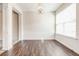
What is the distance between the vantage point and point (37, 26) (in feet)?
37.3

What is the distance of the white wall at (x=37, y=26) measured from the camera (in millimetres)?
11297

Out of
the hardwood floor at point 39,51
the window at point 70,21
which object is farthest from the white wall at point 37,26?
the hardwood floor at point 39,51

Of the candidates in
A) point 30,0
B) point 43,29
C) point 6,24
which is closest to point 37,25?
point 43,29

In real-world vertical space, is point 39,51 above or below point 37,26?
below

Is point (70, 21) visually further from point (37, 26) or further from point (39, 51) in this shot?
point (37, 26)

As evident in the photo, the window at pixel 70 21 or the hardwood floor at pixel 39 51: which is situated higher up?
the window at pixel 70 21

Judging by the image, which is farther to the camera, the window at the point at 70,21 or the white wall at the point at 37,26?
the white wall at the point at 37,26

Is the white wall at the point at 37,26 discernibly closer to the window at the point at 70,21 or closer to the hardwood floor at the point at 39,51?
the window at the point at 70,21

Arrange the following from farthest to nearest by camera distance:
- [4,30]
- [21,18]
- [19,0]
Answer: [21,18] < [4,30] < [19,0]

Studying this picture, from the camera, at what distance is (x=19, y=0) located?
1.54 metres

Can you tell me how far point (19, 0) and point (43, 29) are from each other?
987cm

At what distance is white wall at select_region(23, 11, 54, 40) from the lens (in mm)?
11297

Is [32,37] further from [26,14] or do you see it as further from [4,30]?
[4,30]

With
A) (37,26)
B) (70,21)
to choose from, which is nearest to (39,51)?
(70,21)
